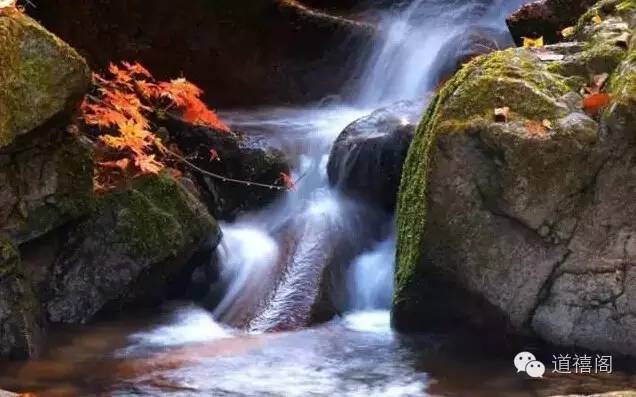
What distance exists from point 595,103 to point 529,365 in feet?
6.37

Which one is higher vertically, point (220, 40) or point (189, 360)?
point (220, 40)

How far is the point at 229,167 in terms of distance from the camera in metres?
8.20

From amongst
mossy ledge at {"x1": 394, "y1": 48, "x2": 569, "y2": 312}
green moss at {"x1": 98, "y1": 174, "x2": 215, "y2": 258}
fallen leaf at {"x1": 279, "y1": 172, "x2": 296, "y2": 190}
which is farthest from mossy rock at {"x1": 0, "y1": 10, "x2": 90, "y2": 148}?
fallen leaf at {"x1": 279, "y1": 172, "x2": 296, "y2": 190}

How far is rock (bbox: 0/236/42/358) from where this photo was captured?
16.5ft

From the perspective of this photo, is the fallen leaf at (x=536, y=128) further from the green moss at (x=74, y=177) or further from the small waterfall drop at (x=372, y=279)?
the green moss at (x=74, y=177)

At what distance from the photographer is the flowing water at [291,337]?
181 inches

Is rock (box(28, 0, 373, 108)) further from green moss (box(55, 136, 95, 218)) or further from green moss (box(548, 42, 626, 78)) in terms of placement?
green moss (box(548, 42, 626, 78))

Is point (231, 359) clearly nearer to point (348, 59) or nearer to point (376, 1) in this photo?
point (348, 59)

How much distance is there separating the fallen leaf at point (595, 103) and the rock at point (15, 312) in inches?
175

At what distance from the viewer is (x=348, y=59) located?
11.9m

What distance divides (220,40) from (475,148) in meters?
8.03

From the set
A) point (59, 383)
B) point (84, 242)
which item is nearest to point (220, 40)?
point (84, 242)

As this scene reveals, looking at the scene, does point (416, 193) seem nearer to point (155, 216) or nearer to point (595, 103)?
point (595, 103)

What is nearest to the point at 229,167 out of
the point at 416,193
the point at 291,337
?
the point at 291,337
